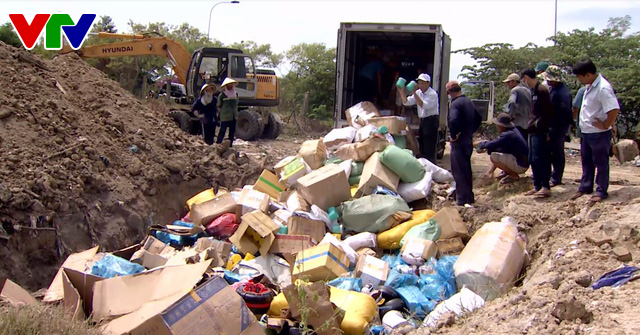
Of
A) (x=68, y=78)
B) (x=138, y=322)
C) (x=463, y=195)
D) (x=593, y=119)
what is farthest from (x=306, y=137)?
(x=138, y=322)

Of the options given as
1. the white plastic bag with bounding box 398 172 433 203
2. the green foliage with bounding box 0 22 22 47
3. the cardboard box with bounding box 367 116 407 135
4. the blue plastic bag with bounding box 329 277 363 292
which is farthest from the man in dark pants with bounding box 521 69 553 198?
the green foliage with bounding box 0 22 22 47

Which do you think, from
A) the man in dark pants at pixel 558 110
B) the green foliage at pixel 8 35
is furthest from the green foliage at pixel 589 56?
the green foliage at pixel 8 35

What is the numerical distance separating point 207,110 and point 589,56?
1038cm

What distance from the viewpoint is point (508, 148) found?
247 inches

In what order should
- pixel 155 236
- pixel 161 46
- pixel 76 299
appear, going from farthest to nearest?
pixel 161 46 < pixel 155 236 < pixel 76 299

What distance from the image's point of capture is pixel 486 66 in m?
16.2

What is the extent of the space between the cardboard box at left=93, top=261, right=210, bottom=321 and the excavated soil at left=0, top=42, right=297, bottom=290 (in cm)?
136

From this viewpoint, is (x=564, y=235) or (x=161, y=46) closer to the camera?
(x=564, y=235)

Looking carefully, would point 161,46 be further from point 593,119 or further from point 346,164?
point 593,119

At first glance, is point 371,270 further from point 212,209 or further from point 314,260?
point 212,209

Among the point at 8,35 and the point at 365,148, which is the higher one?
the point at 8,35

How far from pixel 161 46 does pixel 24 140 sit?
22.8 feet

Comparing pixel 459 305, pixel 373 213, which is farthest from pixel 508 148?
pixel 459 305

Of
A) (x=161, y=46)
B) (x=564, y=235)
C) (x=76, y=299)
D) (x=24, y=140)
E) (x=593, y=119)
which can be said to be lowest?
(x=76, y=299)
